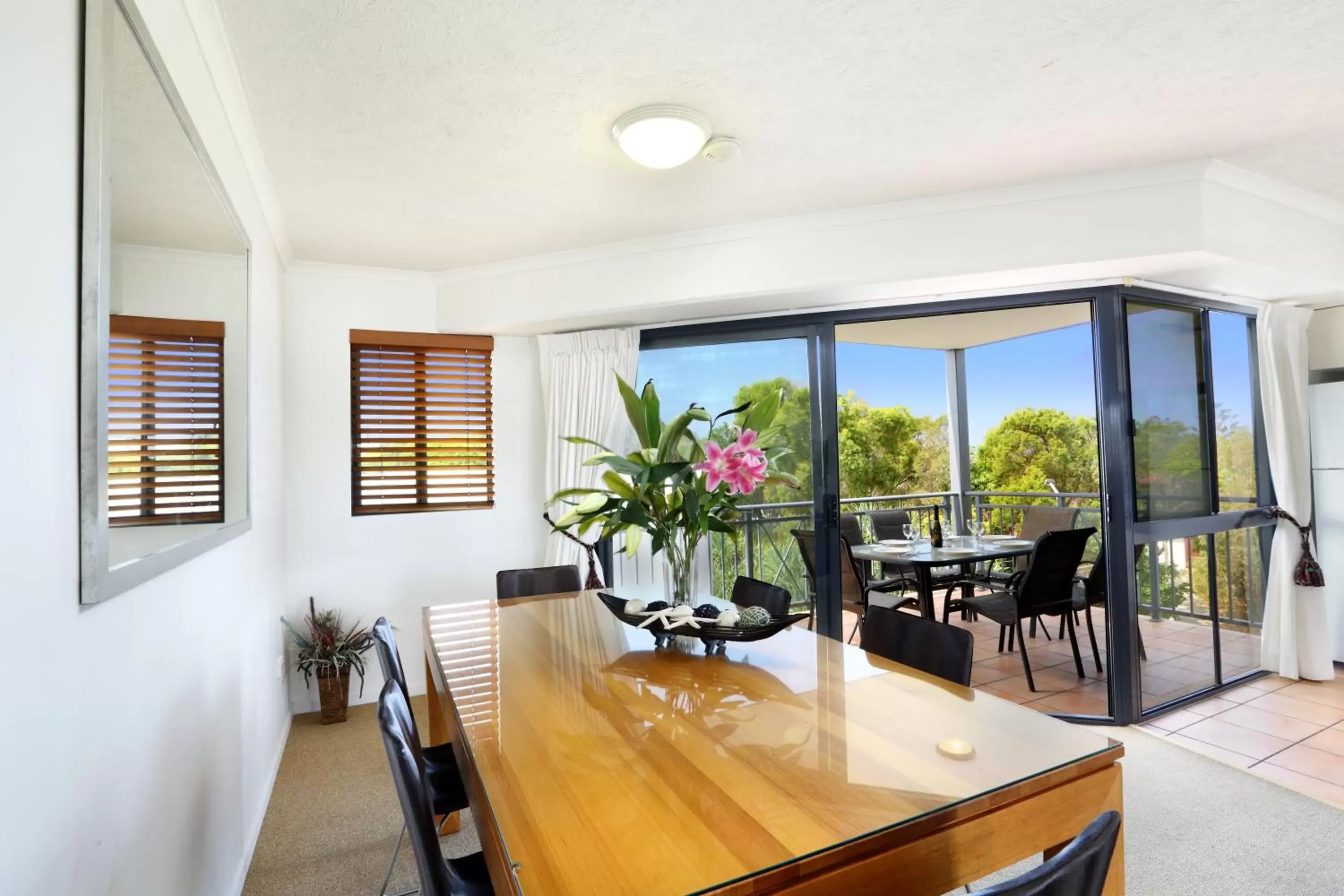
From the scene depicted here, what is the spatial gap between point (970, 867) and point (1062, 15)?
81.5 inches

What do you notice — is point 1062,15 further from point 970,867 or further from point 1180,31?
point 970,867

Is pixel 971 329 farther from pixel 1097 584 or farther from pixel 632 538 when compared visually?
pixel 632 538

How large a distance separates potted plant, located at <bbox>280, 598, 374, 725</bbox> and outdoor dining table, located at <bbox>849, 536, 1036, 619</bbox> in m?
2.84

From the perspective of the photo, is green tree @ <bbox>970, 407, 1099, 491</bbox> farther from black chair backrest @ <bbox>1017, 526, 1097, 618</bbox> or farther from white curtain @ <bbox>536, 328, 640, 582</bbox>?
white curtain @ <bbox>536, 328, 640, 582</bbox>

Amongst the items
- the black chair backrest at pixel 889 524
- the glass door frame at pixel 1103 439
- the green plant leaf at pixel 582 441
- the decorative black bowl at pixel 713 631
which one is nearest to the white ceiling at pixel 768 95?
the glass door frame at pixel 1103 439

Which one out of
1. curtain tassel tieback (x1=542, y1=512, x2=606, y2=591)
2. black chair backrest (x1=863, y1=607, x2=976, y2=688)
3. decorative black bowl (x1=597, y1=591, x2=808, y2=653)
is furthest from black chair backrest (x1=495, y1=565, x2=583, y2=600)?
black chair backrest (x1=863, y1=607, x2=976, y2=688)

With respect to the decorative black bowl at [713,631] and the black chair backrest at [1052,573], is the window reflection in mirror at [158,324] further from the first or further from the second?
the black chair backrest at [1052,573]

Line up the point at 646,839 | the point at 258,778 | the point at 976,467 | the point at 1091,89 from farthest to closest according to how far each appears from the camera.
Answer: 1. the point at 976,467
2. the point at 258,778
3. the point at 1091,89
4. the point at 646,839

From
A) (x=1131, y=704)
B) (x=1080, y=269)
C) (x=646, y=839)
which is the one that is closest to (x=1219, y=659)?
(x=1131, y=704)

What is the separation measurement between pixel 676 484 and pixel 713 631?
0.42 meters

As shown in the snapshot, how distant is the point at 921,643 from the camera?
6.56 feet

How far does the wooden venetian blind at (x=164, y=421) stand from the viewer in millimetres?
1183

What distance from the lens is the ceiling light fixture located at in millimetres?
2299

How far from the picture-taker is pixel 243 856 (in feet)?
7.61
